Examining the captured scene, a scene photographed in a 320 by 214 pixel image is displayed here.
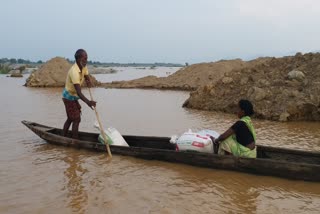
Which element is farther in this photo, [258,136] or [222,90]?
[222,90]

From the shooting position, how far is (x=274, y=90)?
11.9 metres

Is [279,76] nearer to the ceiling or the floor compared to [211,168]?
nearer to the ceiling

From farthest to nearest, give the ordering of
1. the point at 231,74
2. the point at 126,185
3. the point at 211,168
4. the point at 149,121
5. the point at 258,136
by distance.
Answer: the point at 231,74 < the point at 149,121 < the point at 258,136 < the point at 211,168 < the point at 126,185

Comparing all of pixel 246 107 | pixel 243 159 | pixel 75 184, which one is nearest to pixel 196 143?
pixel 243 159

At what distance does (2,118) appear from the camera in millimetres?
11297

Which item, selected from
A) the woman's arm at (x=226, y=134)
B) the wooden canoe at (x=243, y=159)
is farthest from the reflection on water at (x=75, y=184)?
the woman's arm at (x=226, y=134)

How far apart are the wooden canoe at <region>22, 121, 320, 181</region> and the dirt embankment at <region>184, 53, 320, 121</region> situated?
520 cm

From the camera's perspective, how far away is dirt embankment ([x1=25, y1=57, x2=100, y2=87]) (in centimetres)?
2738

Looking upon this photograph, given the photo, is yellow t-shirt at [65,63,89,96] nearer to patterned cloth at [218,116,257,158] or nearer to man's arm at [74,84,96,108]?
man's arm at [74,84,96,108]

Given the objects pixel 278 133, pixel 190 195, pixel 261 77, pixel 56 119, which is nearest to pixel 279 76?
pixel 261 77

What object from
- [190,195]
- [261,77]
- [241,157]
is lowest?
[190,195]

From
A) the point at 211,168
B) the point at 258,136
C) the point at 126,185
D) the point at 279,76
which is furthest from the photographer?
the point at 279,76

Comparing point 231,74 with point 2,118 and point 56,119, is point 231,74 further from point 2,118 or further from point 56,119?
point 2,118

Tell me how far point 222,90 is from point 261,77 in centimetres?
149
